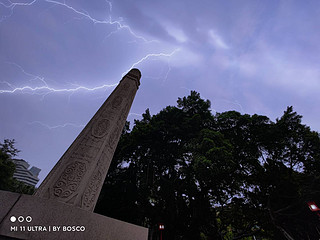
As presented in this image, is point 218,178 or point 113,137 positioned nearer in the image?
point 113,137

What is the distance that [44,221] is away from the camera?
157cm

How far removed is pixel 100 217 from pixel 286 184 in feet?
44.5

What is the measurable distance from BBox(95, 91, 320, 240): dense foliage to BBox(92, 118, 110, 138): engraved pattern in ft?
24.3

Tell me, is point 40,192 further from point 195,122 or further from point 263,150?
point 263,150

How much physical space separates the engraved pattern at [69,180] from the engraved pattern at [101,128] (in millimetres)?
740

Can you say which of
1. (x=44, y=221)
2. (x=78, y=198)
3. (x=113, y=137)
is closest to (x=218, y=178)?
(x=113, y=137)

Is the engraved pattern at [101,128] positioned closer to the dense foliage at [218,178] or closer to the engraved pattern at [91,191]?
the engraved pattern at [91,191]

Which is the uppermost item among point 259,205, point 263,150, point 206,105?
point 206,105

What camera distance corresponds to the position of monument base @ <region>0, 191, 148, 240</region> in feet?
4.71

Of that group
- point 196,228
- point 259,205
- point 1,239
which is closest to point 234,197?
point 259,205

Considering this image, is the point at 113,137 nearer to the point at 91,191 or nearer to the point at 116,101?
the point at 116,101

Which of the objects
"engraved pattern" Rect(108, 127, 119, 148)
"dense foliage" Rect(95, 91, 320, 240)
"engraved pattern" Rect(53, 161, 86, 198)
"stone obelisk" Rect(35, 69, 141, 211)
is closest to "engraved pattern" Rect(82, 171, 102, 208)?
"stone obelisk" Rect(35, 69, 141, 211)

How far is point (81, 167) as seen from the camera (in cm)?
272

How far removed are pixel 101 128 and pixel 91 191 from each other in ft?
4.32
